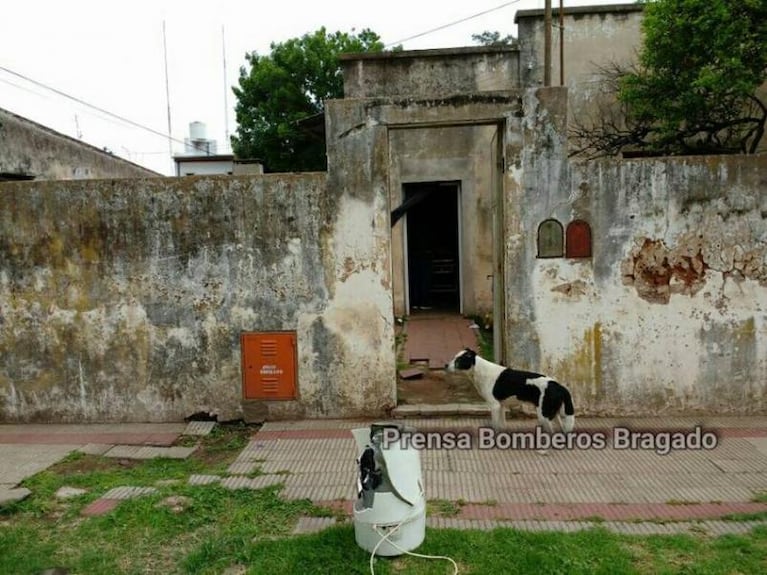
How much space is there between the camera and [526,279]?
671 centimetres

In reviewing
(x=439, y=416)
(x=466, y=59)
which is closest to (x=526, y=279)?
(x=439, y=416)

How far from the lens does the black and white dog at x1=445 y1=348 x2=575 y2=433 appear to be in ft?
19.0

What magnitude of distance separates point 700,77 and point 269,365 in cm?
684

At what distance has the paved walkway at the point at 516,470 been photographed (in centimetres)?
453

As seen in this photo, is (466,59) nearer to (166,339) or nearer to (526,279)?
(526,279)

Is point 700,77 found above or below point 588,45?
below

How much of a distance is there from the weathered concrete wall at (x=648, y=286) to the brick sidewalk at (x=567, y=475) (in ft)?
1.50

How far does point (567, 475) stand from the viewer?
5.30 m

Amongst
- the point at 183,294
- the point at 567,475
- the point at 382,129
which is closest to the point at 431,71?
the point at 382,129

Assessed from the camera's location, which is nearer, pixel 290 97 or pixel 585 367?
pixel 585 367

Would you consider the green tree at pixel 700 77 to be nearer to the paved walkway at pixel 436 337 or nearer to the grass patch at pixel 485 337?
the grass patch at pixel 485 337

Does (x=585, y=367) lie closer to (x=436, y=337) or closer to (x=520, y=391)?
(x=520, y=391)

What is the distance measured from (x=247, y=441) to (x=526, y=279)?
144 inches

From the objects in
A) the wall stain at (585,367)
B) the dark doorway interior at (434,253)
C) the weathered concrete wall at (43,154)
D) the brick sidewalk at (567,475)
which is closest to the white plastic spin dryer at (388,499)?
the brick sidewalk at (567,475)
